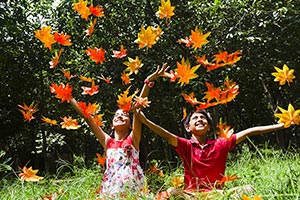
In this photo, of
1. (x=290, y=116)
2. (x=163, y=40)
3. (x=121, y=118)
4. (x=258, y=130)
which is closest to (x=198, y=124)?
(x=258, y=130)

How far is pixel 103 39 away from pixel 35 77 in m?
4.05

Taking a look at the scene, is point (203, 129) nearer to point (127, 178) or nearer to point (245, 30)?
point (127, 178)

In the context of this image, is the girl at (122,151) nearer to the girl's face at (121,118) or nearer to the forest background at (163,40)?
the girl's face at (121,118)

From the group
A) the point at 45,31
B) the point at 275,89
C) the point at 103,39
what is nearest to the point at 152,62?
the point at 103,39

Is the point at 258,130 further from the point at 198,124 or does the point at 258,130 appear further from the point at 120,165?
the point at 120,165

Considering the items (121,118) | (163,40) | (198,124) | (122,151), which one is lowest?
(122,151)

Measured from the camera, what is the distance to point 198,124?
3316mm

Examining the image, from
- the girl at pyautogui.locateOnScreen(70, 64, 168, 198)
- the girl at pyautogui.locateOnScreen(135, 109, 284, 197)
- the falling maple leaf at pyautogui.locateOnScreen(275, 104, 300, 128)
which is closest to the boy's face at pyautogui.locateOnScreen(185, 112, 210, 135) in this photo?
the girl at pyautogui.locateOnScreen(135, 109, 284, 197)

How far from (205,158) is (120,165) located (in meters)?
0.71

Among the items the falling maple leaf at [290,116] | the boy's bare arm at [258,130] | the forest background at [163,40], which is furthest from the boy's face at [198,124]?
the forest background at [163,40]

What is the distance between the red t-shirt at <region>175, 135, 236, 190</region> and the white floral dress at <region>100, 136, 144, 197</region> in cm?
A: 39

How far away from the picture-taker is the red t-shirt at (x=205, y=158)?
10.4ft

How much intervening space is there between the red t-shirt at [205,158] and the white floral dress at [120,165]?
0.39 meters

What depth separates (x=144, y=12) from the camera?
767 cm
